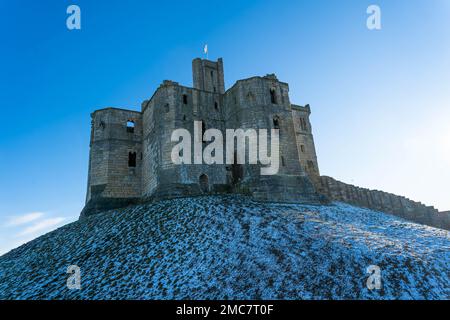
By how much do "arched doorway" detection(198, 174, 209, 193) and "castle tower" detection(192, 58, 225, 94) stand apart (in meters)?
15.7

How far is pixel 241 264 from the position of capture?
16.5m

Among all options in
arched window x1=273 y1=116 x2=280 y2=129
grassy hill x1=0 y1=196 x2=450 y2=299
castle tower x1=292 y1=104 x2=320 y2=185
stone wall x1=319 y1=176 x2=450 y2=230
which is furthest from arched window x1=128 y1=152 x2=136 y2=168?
stone wall x1=319 y1=176 x2=450 y2=230

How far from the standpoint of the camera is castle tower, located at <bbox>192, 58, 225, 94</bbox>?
42.6 m

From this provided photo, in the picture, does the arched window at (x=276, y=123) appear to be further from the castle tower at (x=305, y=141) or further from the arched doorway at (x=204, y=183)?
the castle tower at (x=305, y=141)

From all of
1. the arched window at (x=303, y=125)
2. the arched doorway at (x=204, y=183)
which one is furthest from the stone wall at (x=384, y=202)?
the arched doorway at (x=204, y=183)

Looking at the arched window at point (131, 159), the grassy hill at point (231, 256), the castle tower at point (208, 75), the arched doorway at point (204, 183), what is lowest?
the grassy hill at point (231, 256)

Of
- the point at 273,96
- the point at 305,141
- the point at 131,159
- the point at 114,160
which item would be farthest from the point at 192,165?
the point at 305,141

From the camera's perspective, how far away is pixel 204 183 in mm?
30703

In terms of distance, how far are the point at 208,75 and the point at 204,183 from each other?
62.2 feet

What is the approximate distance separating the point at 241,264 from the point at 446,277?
10110 millimetres

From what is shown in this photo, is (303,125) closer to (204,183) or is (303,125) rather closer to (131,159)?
(204,183)

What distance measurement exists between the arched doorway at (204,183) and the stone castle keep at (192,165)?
0.32 feet

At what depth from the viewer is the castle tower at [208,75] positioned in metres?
42.6
